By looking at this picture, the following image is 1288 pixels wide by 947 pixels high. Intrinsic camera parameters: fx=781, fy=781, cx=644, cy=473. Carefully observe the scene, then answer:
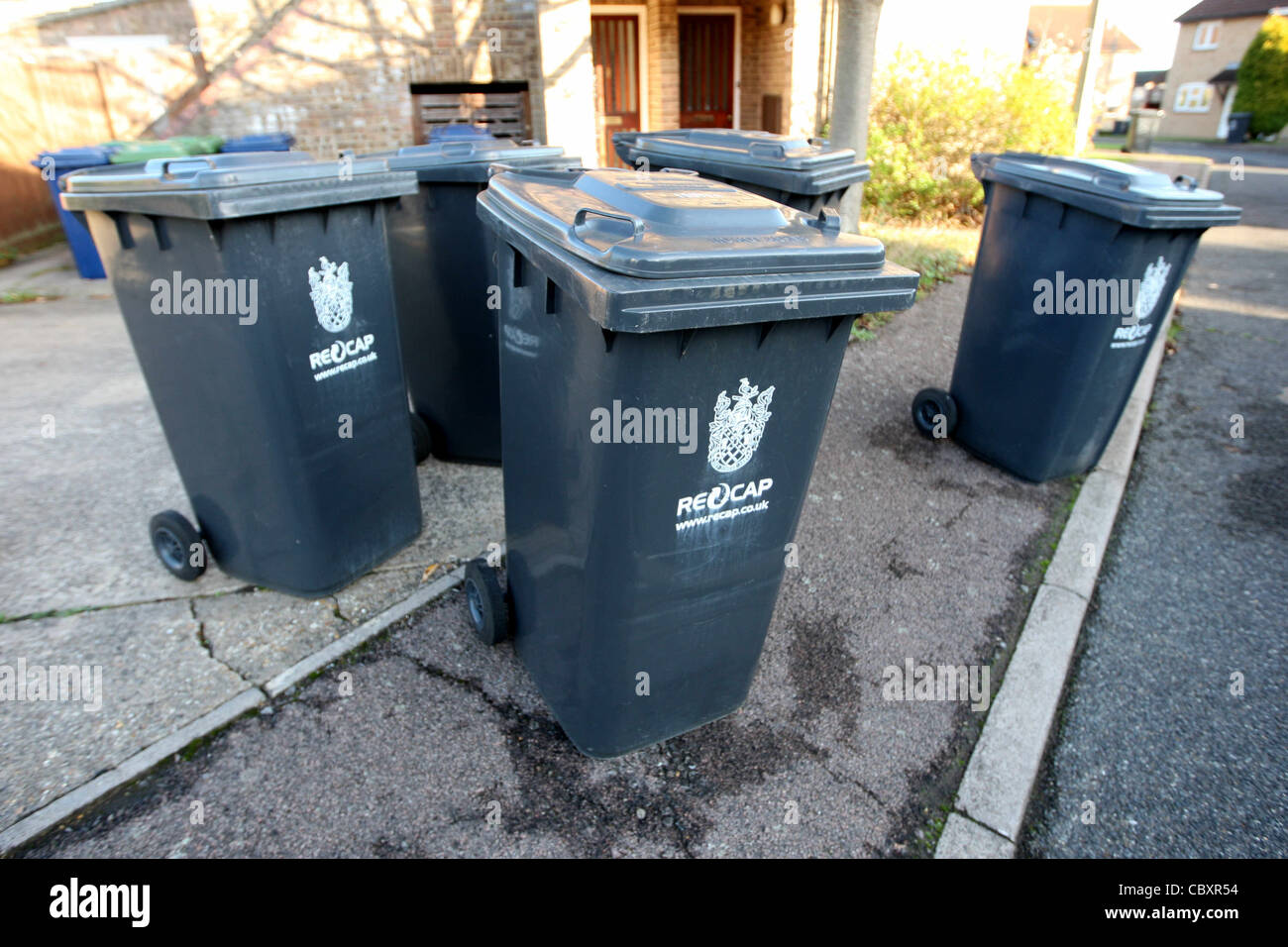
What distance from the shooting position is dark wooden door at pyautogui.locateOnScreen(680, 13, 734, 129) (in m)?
11.5

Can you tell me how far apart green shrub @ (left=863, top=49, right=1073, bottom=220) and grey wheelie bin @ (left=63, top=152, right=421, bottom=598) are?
896cm

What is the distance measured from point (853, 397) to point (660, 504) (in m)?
3.76

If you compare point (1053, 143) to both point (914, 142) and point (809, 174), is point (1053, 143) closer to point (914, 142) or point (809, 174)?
point (914, 142)

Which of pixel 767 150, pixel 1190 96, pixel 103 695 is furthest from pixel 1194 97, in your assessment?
pixel 103 695

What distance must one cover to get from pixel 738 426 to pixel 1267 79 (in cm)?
4022

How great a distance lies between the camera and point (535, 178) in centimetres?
292

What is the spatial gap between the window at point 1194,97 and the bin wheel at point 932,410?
4753cm

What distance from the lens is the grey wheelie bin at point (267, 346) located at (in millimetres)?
2777

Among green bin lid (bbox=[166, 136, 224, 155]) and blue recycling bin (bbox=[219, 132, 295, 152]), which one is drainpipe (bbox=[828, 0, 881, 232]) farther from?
green bin lid (bbox=[166, 136, 224, 155])

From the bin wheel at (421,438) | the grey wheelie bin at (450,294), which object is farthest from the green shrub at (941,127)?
the bin wheel at (421,438)

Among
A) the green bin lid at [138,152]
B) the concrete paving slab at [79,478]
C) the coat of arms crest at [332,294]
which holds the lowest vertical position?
the concrete paving slab at [79,478]

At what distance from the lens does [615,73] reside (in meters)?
11.2
